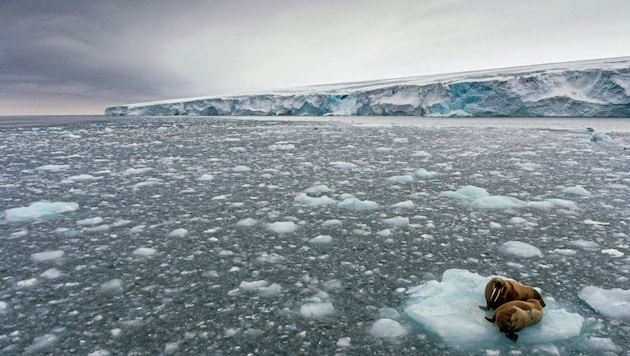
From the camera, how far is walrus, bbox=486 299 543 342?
128 cm

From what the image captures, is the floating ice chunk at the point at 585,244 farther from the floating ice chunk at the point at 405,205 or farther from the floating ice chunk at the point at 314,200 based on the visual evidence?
the floating ice chunk at the point at 314,200

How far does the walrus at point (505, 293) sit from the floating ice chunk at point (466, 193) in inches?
71.6

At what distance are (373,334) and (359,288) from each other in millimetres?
347

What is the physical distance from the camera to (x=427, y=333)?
4.42ft

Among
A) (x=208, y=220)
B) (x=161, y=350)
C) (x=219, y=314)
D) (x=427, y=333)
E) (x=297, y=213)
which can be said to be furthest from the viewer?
(x=297, y=213)

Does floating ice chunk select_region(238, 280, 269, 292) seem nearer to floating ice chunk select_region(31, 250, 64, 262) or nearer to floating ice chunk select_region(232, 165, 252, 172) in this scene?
floating ice chunk select_region(31, 250, 64, 262)

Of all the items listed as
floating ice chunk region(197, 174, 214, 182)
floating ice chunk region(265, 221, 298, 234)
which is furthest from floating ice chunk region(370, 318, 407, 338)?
floating ice chunk region(197, 174, 214, 182)

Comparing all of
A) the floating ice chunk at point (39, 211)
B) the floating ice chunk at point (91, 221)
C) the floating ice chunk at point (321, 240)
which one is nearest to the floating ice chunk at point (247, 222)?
the floating ice chunk at point (321, 240)

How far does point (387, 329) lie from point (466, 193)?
2253 mm

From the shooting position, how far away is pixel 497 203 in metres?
2.91

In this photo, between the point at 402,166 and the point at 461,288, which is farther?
the point at 402,166

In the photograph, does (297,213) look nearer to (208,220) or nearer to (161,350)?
(208,220)

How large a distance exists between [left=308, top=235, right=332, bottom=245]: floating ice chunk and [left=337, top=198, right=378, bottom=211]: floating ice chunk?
69cm

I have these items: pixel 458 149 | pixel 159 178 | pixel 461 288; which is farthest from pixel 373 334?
pixel 458 149
